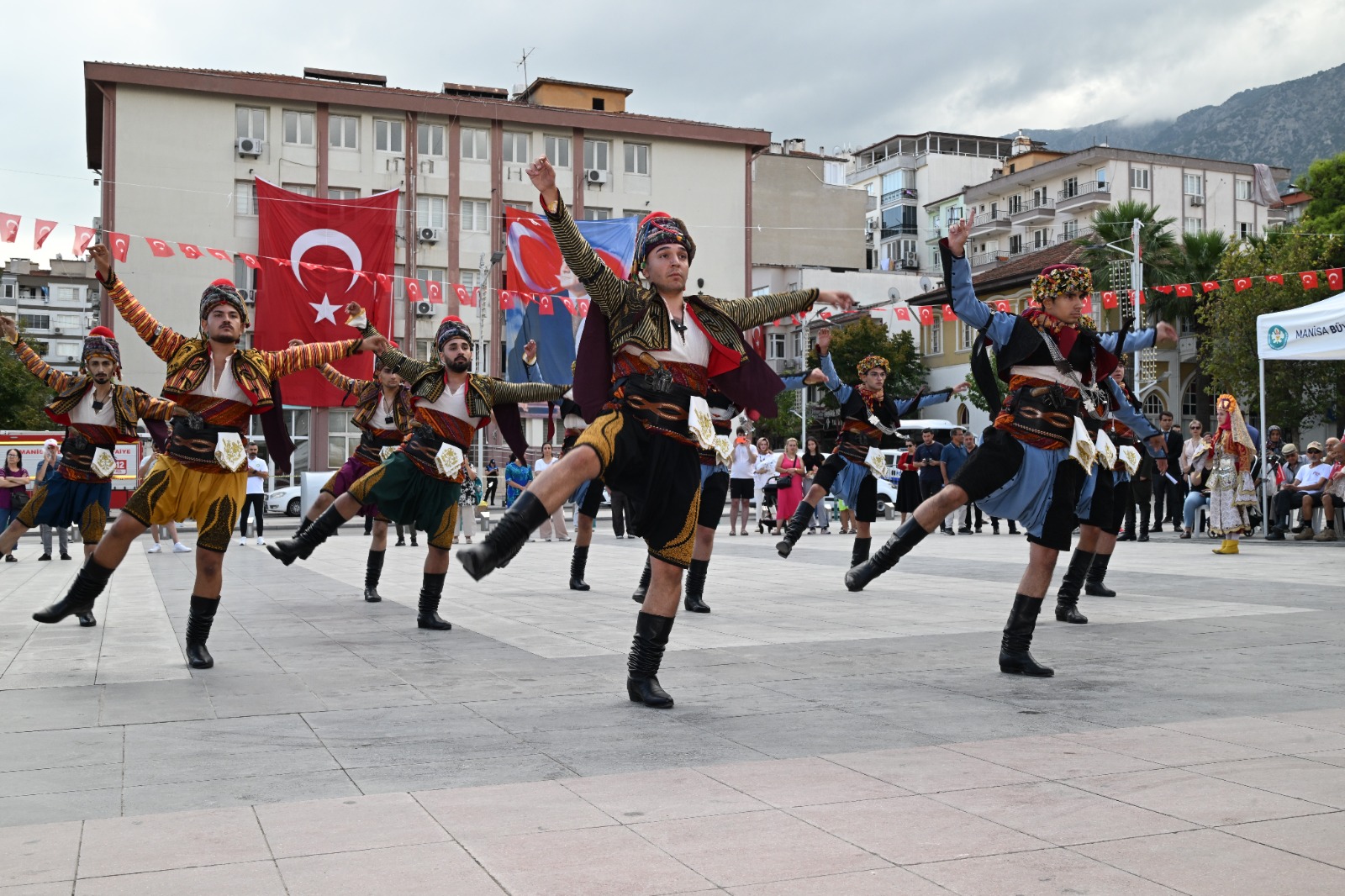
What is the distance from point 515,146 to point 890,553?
164ft

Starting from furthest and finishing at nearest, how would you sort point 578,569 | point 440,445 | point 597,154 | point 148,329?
point 597,154
point 578,569
point 440,445
point 148,329

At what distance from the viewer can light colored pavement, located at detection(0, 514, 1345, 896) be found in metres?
3.31

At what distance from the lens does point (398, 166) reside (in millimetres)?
52062

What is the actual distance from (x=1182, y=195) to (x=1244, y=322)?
27.1 meters

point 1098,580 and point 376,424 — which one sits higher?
point 376,424

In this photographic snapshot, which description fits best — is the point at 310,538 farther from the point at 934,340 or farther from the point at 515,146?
the point at 934,340

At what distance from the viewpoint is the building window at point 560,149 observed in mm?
55062

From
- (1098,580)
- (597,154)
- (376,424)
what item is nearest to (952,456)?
(1098,580)

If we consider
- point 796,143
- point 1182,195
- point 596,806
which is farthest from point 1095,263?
point 596,806

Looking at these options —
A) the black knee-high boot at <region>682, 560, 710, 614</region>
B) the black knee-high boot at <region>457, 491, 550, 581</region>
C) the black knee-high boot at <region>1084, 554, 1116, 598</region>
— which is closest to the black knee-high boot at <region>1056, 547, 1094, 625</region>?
the black knee-high boot at <region>1084, 554, 1116, 598</region>

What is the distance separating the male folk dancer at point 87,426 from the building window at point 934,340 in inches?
2207

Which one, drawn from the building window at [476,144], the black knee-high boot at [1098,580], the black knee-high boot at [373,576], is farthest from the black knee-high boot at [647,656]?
the building window at [476,144]

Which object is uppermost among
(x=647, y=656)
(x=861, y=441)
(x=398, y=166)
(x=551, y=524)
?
(x=398, y=166)

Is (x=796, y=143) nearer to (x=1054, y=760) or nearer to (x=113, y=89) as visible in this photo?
(x=113, y=89)
